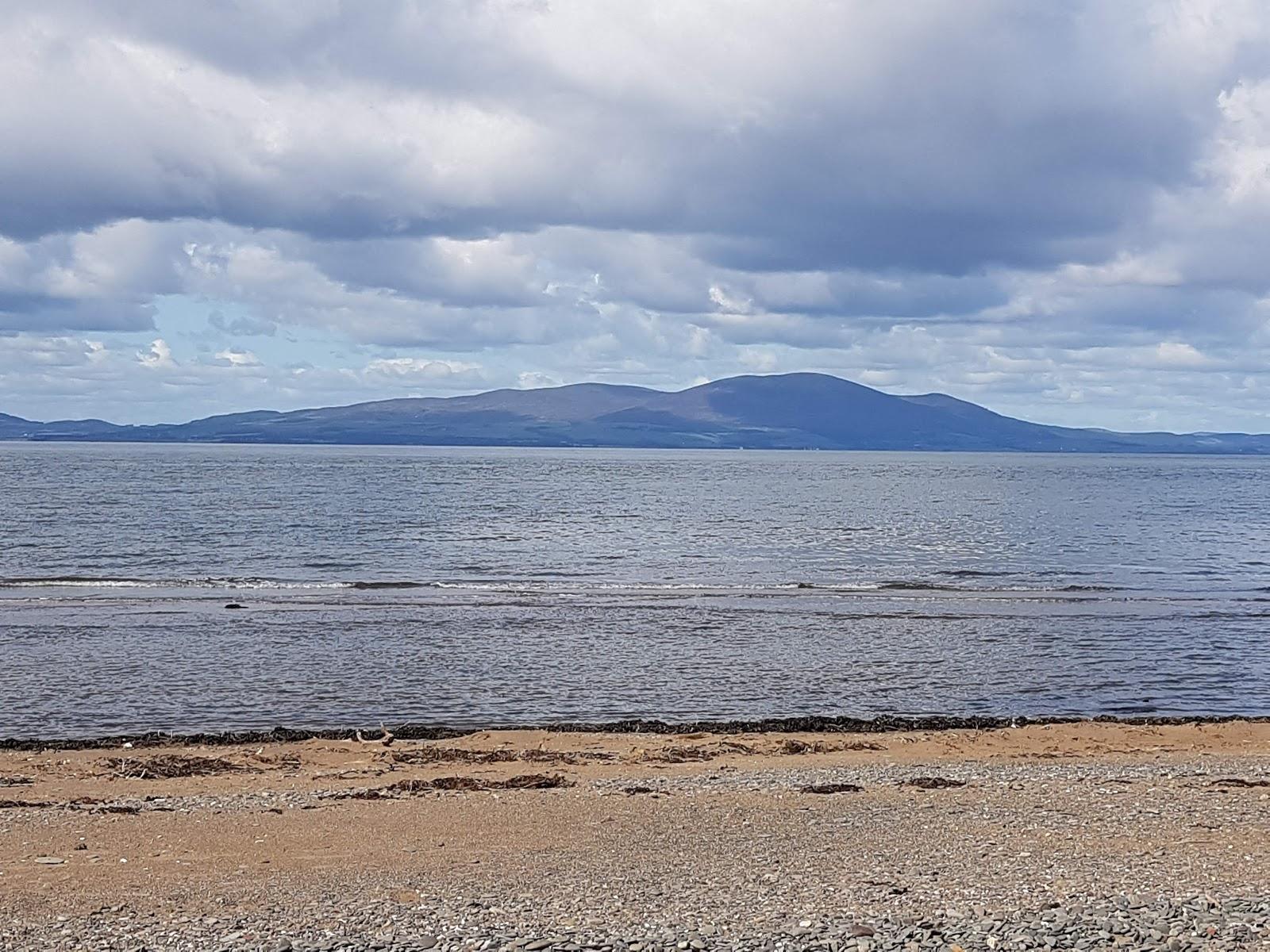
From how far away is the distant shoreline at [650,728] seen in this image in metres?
20.7

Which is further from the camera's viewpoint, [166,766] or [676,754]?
[676,754]

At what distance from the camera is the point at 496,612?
38.3 m

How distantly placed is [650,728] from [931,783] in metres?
6.39

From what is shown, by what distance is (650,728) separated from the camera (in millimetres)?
22281

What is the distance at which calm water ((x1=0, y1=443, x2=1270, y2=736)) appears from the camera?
2556 cm

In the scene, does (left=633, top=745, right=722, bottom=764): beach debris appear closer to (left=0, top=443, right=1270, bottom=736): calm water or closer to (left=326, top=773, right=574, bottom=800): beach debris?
(left=326, top=773, right=574, bottom=800): beach debris

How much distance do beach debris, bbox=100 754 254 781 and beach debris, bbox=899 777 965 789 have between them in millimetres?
9426

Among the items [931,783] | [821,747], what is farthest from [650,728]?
[931,783]

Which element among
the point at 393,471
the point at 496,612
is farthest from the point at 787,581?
the point at 393,471

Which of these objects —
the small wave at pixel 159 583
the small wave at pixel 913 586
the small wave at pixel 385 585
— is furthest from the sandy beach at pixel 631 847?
the small wave at pixel 913 586

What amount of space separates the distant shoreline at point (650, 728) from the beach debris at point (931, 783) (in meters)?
4.88

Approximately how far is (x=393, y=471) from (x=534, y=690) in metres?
163

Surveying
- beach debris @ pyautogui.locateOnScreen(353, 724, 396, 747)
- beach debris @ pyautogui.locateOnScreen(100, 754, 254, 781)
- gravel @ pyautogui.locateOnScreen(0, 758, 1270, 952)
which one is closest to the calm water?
beach debris @ pyautogui.locateOnScreen(353, 724, 396, 747)

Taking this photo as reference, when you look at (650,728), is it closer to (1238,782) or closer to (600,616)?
(1238,782)
